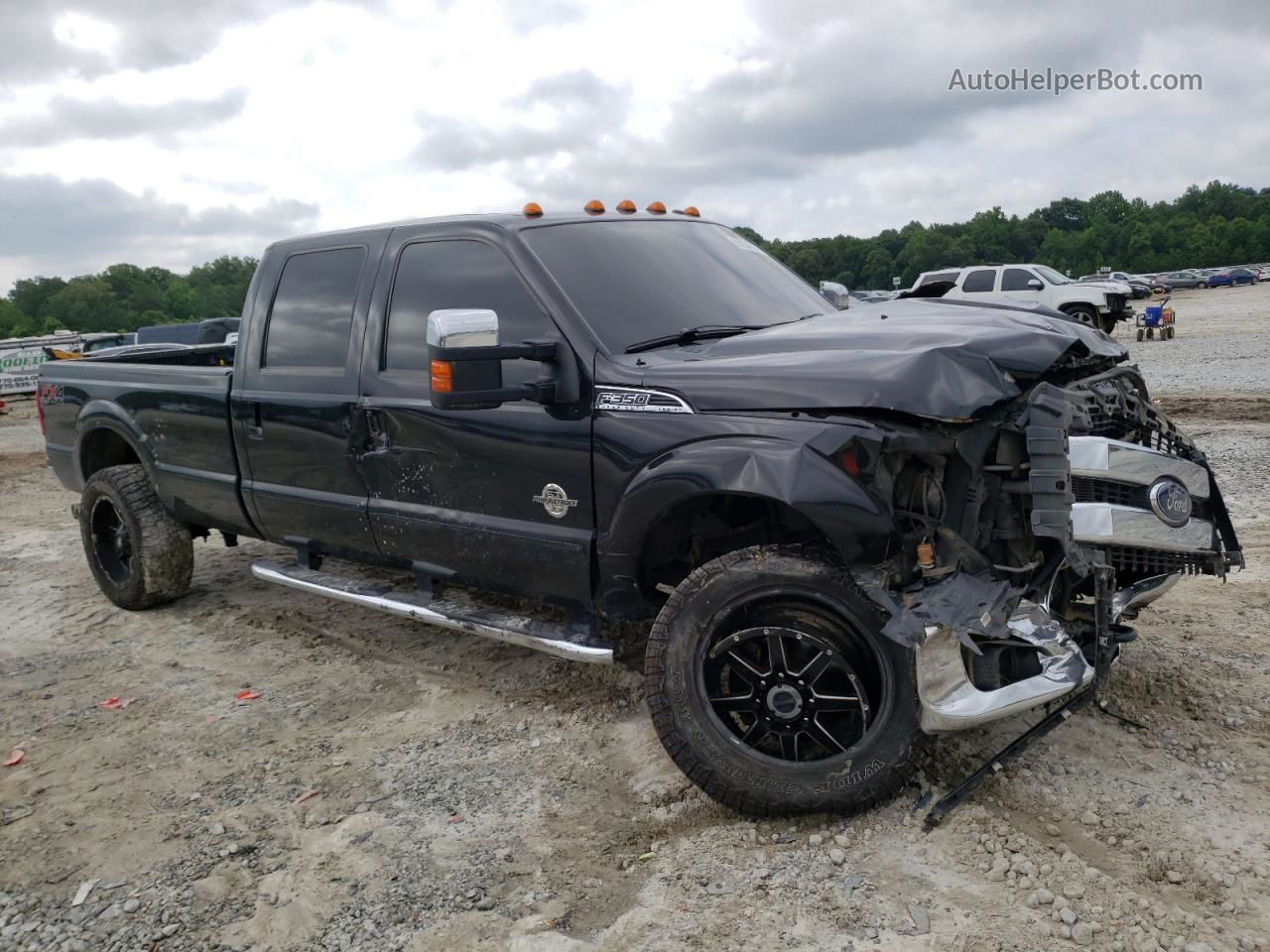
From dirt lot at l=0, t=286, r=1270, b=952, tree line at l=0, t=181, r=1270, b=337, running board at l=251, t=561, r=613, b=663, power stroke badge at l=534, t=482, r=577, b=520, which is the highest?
tree line at l=0, t=181, r=1270, b=337

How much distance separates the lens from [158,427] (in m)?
5.60

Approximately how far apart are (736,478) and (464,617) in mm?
1518

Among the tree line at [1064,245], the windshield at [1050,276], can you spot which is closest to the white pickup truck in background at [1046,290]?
the windshield at [1050,276]

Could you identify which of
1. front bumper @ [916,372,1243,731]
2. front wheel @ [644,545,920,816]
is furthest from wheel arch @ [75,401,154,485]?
front bumper @ [916,372,1243,731]

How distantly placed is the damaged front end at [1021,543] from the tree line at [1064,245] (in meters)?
81.0

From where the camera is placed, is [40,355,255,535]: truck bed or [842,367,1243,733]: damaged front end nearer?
[842,367,1243,733]: damaged front end

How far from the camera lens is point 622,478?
3.52 metres

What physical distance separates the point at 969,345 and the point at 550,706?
90.6 inches

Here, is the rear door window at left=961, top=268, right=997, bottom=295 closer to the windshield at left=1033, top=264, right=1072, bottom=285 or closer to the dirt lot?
the windshield at left=1033, top=264, right=1072, bottom=285

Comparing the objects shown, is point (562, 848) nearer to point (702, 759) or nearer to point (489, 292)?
point (702, 759)

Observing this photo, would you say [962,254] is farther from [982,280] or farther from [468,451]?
[468,451]

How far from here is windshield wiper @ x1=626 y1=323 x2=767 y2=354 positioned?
3766 millimetres

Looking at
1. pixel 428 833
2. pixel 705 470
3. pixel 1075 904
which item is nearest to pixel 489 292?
pixel 705 470

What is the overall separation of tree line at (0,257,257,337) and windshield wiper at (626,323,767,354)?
61340mm
